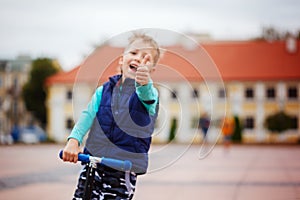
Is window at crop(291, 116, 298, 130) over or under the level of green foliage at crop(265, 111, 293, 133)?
under

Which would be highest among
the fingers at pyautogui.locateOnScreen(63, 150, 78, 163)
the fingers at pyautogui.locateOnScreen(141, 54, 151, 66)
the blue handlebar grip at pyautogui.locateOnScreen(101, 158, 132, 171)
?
the fingers at pyautogui.locateOnScreen(141, 54, 151, 66)

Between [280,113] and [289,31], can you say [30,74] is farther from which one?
[280,113]

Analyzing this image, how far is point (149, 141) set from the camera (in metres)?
3.72

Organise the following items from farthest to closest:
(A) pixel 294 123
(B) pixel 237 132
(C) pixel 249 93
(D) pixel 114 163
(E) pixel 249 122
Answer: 1. (C) pixel 249 93
2. (E) pixel 249 122
3. (A) pixel 294 123
4. (B) pixel 237 132
5. (D) pixel 114 163

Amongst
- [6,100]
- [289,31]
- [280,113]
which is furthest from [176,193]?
[6,100]

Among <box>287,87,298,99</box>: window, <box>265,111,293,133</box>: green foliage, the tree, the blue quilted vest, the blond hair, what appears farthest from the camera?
the tree

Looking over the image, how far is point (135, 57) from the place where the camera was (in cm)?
346

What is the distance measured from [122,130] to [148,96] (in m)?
0.29

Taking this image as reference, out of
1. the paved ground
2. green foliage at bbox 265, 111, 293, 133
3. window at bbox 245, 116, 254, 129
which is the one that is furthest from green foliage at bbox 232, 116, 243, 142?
the paved ground

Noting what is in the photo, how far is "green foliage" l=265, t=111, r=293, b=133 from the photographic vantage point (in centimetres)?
4828

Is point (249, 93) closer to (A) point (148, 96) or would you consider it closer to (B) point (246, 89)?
(B) point (246, 89)

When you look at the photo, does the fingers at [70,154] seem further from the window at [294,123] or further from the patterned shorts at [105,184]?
the window at [294,123]

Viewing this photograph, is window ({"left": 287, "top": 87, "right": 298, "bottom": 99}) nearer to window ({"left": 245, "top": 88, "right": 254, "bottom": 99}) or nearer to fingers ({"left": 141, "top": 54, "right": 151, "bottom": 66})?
window ({"left": 245, "top": 88, "right": 254, "bottom": 99})

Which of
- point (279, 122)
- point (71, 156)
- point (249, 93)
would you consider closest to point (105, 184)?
point (71, 156)
